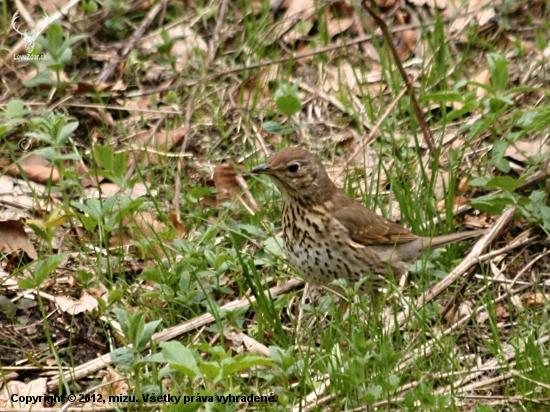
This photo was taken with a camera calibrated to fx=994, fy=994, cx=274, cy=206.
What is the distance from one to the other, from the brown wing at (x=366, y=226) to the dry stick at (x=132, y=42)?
2.47 m

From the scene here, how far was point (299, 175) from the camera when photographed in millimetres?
5285

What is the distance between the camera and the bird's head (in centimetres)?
521

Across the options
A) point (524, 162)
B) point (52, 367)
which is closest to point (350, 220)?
point (524, 162)

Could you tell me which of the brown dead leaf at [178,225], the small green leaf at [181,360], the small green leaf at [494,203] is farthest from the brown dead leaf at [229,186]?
the small green leaf at [181,360]

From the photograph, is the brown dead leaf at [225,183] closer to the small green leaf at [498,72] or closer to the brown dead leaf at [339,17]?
the small green leaf at [498,72]

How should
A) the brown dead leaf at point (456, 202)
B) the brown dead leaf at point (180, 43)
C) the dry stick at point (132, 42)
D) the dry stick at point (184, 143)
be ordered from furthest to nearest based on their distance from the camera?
the brown dead leaf at point (180, 43)
the dry stick at point (132, 42)
the dry stick at point (184, 143)
the brown dead leaf at point (456, 202)

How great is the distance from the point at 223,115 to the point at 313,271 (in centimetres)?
204

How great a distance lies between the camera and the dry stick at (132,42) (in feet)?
23.5

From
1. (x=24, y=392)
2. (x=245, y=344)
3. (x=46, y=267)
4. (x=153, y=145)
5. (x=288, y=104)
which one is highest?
(x=153, y=145)

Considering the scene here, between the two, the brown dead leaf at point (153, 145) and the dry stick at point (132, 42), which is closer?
the brown dead leaf at point (153, 145)

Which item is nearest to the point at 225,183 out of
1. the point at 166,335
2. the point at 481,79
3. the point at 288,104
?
the point at 288,104

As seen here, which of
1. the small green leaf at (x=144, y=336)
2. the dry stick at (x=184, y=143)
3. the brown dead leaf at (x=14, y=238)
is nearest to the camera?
the small green leaf at (x=144, y=336)

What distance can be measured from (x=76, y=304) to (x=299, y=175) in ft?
4.39

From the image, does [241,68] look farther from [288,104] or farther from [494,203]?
[494,203]
